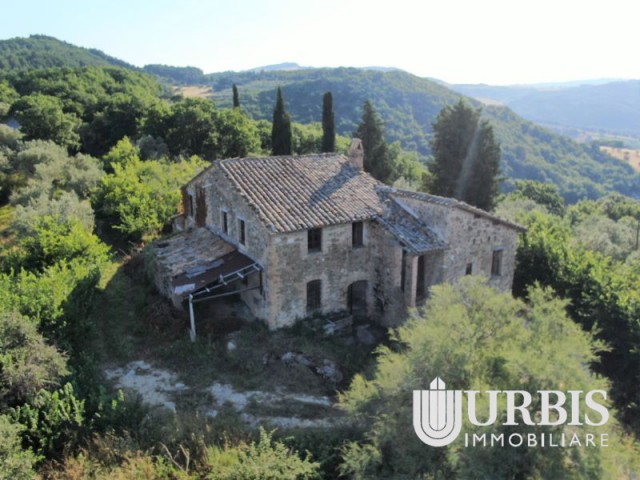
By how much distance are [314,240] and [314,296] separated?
2.44 m

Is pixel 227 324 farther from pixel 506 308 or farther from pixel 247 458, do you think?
pixel 506 308

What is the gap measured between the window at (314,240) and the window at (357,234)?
173 cm

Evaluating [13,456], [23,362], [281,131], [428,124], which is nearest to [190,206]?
[23,362]

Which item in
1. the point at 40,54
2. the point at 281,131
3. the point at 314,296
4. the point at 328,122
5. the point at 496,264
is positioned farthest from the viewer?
the point at 40,54

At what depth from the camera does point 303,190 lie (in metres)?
20.9

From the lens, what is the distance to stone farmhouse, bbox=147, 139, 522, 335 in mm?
18953

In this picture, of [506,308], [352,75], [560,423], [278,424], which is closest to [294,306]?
[278,424]

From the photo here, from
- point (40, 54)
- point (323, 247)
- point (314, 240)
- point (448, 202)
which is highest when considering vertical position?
point (40, 54)

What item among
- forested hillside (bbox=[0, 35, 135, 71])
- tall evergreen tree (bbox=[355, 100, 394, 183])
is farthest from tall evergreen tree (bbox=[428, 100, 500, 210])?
forested hillside (bbox=[0, 35, 135, 71])

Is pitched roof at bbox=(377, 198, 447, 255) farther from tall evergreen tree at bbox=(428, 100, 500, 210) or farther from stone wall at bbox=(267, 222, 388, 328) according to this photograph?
tall evergreen tree at bbox=(428, 100, 500, 210)

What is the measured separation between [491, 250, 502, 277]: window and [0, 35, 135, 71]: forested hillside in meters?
121

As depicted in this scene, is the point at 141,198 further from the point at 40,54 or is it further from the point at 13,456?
the point at 40,54

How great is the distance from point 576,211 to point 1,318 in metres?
58.6

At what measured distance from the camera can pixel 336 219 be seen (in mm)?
19531
